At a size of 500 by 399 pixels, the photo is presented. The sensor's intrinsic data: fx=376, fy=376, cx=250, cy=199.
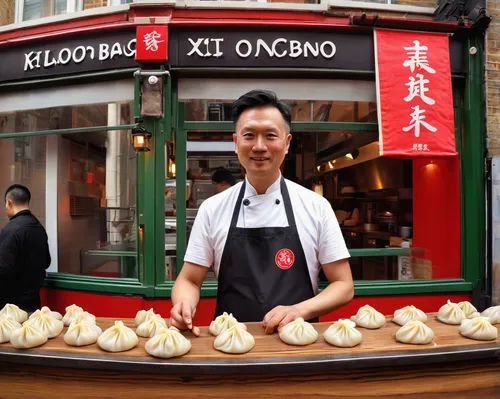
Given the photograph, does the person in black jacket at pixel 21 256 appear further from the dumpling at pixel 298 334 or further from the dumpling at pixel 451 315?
the dumpling at pixel 451 315

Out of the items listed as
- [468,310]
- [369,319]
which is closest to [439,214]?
[468,310]

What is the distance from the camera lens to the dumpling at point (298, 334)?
1556 mm

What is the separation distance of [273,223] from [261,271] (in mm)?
274

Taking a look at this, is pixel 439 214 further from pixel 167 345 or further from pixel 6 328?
pixel 6 328

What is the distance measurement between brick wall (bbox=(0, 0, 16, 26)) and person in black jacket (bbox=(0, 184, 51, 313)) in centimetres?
340

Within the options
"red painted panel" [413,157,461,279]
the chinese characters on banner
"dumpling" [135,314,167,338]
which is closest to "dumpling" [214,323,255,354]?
"dumpling" [135,314,167,338]

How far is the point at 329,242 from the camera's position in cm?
206

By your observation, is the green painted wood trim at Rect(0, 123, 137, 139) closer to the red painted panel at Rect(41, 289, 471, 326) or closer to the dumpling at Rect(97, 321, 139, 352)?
the red painted panel at Rect(41, 289, 471, 326)

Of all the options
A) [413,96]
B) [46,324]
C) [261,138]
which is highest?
[413,96]

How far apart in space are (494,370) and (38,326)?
1.94 metres

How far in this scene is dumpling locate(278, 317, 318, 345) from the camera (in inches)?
61.2

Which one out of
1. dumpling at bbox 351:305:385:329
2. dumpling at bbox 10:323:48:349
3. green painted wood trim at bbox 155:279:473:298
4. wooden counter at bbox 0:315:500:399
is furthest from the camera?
green painted wood trim at bbox 155:279:473:298

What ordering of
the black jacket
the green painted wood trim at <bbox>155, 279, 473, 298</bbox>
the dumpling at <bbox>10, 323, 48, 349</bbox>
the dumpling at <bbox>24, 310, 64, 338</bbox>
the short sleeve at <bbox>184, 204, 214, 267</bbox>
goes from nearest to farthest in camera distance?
1. the dumpling at <bbox>10, 323, 48, 349</bbox>
2. the dumpling at <bbox>24, 310, 64, 338</bbox>
3. the short sleeve at <bbox>184, 204, 214, 267</bbox>
4. the black jacket
5. the green painted wood trim at <bbox>155, 279, 473, 298</bbox>

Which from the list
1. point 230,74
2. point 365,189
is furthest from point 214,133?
point 365,189
